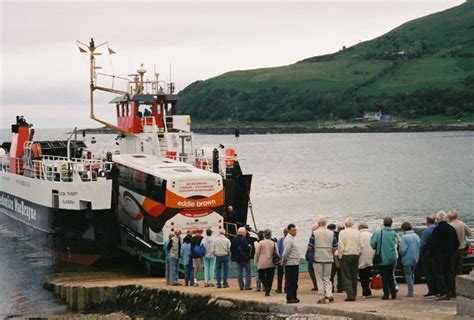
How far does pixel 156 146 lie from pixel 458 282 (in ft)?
77.2

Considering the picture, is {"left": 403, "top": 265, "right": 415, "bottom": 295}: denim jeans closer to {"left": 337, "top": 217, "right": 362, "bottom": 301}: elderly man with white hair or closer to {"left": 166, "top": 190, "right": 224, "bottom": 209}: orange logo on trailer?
{"left": 337, "top": 217, "right": 362, "bottom": 301}: elderly man with white hair

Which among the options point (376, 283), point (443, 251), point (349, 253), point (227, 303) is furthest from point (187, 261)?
point (443, 251)

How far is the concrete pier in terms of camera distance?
55.9ft

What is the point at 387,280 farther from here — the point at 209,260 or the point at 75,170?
the point at 75,170

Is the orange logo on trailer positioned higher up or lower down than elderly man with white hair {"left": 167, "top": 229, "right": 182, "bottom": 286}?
higher up

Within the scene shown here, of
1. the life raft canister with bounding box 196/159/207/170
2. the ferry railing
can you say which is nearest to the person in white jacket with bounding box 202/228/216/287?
the ferry railing

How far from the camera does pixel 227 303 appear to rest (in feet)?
64.6

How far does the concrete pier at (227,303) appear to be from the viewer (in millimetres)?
17031

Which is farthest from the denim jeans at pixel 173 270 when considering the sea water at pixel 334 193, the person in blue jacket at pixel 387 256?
the person in blue jacket at pixel 387 256

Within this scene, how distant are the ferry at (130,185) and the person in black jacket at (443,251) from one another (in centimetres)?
1238

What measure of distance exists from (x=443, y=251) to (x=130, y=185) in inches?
651

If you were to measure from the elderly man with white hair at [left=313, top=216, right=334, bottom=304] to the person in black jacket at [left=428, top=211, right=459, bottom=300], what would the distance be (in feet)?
6.70

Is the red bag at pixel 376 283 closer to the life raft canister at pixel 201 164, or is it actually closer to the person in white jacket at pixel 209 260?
the person in white jacket at pixel 209 260

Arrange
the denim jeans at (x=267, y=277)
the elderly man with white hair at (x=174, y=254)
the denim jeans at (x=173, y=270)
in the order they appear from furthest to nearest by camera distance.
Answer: the denim jeans at (x=173, y=270), the elderly man with white hair at (x=174, y=254), the denim jeans at (x=267, y=277)
